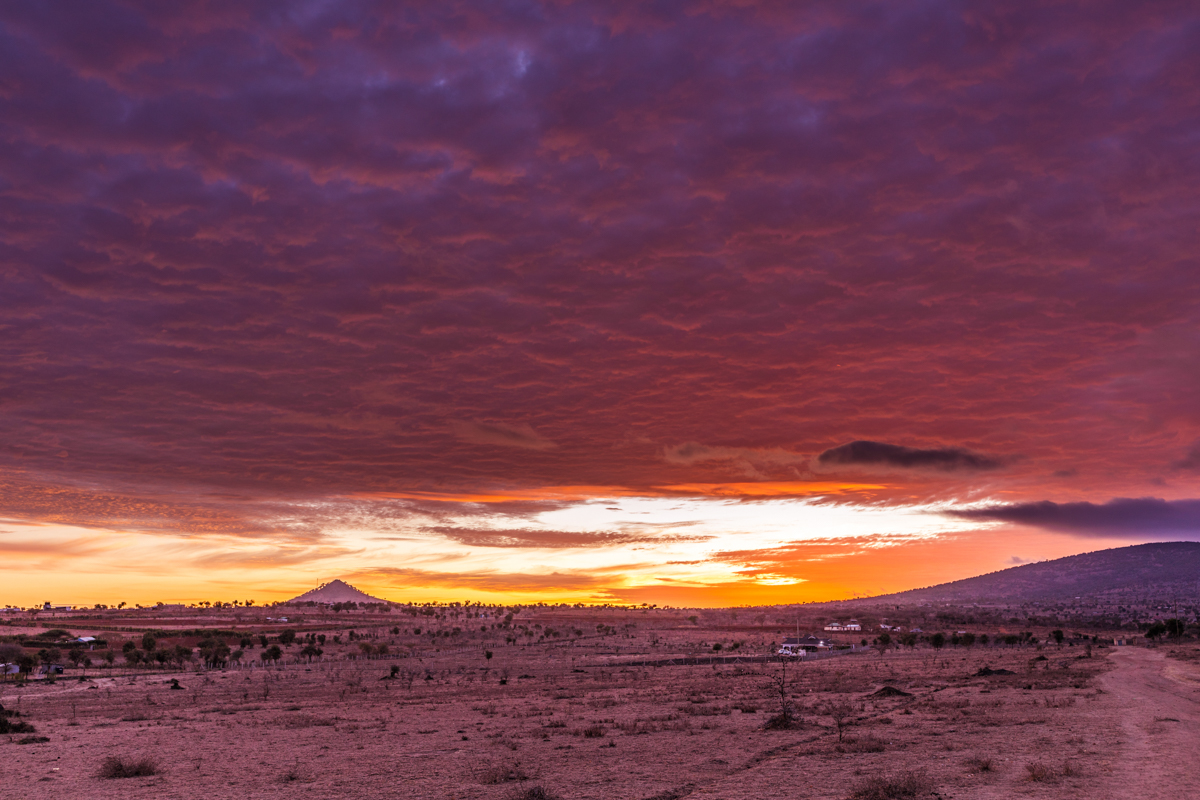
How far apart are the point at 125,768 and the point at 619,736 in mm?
15252

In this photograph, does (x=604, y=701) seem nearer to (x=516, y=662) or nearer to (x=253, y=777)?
(x=253, y=777)

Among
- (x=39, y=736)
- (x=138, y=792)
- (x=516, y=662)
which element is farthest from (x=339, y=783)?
(x=516, y=662)

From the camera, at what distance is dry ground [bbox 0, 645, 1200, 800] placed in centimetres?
2097

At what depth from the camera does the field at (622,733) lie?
20922mm

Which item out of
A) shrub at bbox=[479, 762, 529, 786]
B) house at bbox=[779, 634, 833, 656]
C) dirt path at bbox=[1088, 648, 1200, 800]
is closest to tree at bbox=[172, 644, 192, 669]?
house at bbox=[779, 634, 833, 656]

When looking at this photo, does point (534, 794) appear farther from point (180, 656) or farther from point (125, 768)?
point (180, 656)

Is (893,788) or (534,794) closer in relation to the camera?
(893,788)

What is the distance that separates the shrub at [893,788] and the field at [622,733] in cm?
8

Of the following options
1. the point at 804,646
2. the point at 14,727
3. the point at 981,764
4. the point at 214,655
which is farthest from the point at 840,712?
the point at 214,655

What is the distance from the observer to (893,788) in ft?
60.2

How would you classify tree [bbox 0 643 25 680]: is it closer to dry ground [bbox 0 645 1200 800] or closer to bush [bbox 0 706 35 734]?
dry ground [bbox 0 645 1200 800]

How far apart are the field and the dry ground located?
0.13 meters

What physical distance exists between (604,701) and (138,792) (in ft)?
79.1

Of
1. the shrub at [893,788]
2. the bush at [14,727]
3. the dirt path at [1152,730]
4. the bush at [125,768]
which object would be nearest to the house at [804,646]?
the dirt path at [1152,730]
